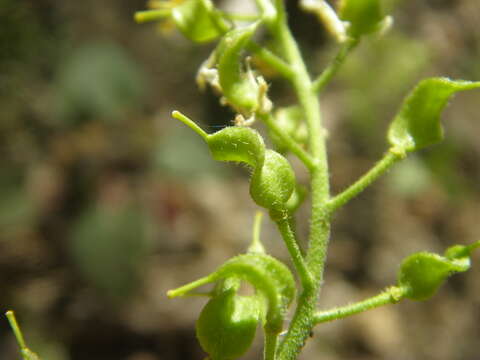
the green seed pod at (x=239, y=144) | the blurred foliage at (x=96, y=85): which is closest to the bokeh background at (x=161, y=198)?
the blurred foliage at (x=96, y=85)

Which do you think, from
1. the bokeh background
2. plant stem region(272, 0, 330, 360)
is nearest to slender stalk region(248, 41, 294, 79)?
plant stem region(272, 0, 330, 360)

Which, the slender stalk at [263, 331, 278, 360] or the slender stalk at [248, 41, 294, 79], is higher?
the slender stalk at [248, 41, 294, 79]

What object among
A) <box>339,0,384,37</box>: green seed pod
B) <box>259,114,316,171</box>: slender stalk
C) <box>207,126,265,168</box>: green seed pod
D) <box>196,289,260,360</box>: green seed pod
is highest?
<box>339,0,384,37</box>: green seed pod

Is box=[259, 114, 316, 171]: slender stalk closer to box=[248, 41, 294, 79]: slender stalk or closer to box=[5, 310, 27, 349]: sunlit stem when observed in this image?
box=[248, 41, 294, 79]: slender stalk

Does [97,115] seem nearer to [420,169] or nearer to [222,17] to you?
[420,169]

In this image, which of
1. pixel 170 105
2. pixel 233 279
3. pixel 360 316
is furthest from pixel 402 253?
pixel 233 279

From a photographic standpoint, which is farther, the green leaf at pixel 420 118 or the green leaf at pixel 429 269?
the green leaf at pixel 420 118

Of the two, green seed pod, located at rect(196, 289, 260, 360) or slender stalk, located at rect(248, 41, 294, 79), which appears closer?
green seed pod, located at rect(196, 289, 260, 360)

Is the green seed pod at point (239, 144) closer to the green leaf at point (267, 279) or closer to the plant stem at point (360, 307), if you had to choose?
the green leaf at point (267, 279)
